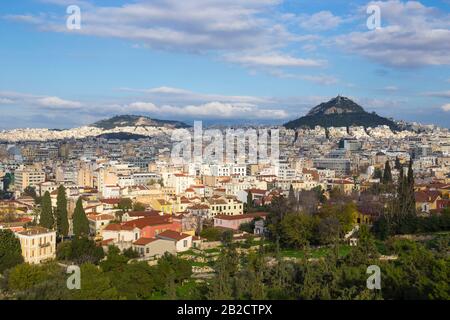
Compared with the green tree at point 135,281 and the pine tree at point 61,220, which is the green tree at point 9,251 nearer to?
the pine tree at point 61,220

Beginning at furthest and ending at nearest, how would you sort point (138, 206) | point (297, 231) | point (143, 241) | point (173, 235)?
point (138, 206)
point (173, 235)
point (297, 231)
point (143, 241)

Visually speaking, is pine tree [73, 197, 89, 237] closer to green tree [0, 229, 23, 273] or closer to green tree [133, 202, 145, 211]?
green tree [0, 229, 23, 273]

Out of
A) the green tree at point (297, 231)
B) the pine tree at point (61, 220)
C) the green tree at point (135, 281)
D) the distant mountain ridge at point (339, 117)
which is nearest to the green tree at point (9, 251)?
the pine tree at point (61, 220)

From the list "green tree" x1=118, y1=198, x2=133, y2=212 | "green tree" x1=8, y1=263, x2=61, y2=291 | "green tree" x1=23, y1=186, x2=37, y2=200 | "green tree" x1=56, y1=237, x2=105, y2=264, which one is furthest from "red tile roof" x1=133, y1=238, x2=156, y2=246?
"green tree" x1=23, y1=186, x2=37, y2=200

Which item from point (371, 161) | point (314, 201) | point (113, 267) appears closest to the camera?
point (113, 267)

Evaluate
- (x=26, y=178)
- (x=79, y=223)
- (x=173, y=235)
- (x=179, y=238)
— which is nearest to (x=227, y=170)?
(x=26, y=178)

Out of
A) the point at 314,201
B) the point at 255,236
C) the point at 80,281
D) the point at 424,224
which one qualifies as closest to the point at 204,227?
the point at 255,236

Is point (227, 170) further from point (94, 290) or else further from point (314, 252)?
point (94, 290)
